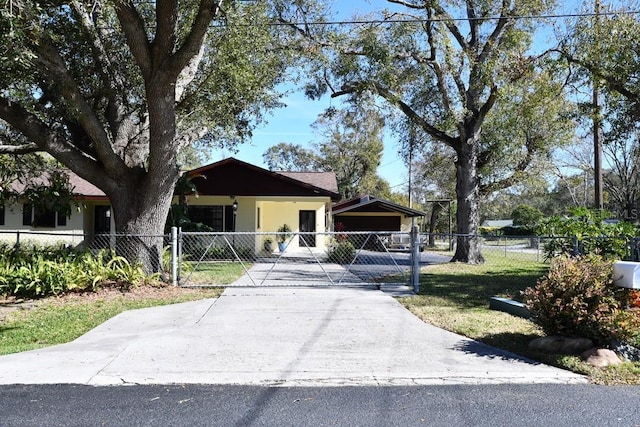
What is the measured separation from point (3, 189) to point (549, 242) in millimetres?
17609

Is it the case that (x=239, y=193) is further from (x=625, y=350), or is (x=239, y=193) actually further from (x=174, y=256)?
(x=625, y=350)

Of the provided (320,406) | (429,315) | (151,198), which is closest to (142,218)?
(151,198)

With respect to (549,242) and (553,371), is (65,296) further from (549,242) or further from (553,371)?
(549,242)

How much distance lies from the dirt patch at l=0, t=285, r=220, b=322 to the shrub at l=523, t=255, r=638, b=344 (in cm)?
675

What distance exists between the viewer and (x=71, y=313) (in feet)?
30.5

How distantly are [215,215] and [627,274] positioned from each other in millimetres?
19392

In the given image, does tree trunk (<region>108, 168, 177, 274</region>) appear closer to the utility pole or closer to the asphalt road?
the asphalt road

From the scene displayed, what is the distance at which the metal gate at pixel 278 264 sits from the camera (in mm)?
12602

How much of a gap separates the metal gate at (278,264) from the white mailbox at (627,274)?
4.55 meters

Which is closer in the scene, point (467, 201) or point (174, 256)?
point (174, 256)

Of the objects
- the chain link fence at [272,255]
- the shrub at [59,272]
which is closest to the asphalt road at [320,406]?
the chain link fence at [272,255]

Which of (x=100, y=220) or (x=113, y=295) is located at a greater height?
(x=100, y=220)

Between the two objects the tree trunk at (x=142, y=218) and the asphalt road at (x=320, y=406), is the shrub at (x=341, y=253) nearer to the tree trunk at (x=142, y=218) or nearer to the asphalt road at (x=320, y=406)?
the tree trunk at (x=142, y=218)

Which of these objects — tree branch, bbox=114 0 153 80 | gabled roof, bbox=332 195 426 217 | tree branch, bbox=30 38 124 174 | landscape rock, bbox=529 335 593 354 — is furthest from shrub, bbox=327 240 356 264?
landscape rock, bbox=529 335 593 354
